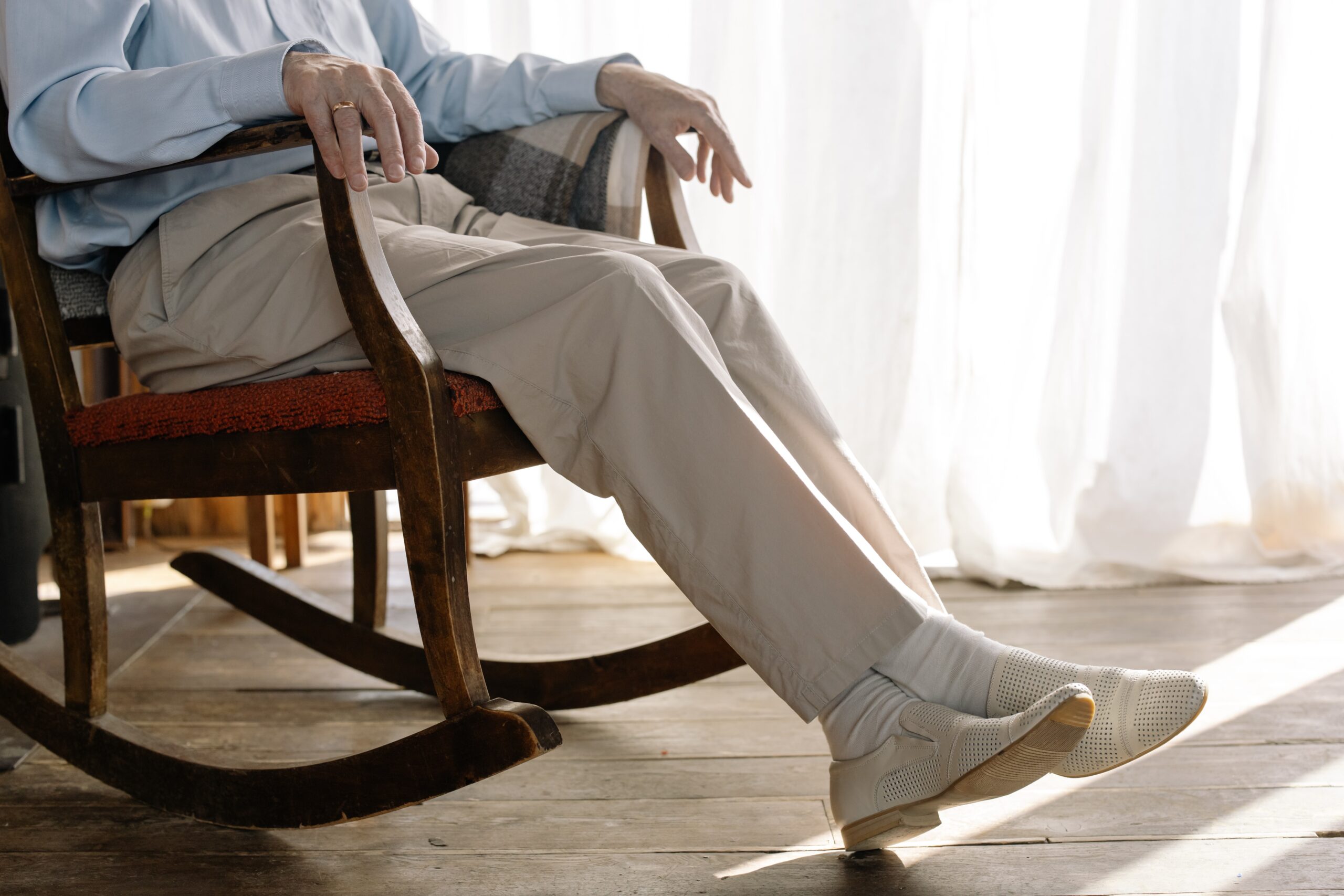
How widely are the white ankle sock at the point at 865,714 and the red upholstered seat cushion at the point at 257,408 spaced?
1.18 ft

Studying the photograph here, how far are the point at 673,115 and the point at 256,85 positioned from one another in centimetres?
43

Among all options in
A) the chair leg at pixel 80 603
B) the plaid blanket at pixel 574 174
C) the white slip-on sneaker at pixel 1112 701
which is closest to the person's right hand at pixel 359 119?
the plaid blanket at pixel 574 174

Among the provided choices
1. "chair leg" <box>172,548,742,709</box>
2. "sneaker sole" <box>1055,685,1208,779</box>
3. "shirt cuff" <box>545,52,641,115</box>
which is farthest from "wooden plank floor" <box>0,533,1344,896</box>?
"shirt cuff" <box>545,52,641,115</box>

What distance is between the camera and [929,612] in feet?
2.67

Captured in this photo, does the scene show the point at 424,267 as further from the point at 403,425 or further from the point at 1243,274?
the point at 1243,274

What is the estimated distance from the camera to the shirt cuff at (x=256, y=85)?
891 mm

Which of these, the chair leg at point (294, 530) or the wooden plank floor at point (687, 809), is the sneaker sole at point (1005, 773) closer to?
the wooden plank floor at point (687, 809)

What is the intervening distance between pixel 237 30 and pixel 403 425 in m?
0.52

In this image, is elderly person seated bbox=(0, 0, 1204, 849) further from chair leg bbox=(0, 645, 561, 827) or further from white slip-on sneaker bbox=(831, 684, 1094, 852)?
chair leg bbox=(0, 645, 561, 827)

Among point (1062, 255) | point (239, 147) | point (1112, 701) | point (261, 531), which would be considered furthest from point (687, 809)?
point (1062, 255)

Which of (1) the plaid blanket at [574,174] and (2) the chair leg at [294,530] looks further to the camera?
(2) the chair leg at [294,530]

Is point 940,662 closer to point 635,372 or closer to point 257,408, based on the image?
point 635,372

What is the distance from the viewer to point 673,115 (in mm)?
1166

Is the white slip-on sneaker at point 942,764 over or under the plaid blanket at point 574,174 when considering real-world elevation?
under
